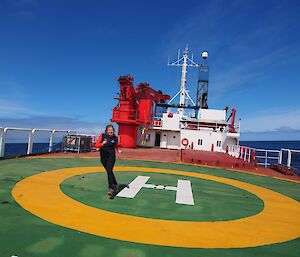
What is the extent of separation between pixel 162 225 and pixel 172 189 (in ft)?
8.74

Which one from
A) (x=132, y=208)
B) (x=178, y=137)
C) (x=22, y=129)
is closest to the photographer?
(x=132, y=208)

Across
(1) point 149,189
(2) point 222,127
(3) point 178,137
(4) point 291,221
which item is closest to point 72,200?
(1) point 149,189

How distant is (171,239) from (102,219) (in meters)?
1.19

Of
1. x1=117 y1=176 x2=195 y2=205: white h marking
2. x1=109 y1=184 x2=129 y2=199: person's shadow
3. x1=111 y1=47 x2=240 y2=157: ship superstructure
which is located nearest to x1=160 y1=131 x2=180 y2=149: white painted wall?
x1=111 y1=47 x2=240 y2=157: ship superstructure

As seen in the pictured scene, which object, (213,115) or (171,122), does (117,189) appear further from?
(213,115)

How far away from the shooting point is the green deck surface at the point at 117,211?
2951 mm

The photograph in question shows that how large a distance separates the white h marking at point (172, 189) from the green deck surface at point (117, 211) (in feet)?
0.52

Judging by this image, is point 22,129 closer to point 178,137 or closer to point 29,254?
point 29,254

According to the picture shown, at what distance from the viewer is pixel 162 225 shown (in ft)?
12.8

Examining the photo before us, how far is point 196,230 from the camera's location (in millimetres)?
3791

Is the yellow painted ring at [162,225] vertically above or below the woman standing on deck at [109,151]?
below

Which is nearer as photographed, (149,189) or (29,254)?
(29,254)

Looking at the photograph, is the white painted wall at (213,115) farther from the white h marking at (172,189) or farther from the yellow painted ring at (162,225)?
the yellow painted ring at (162,225)

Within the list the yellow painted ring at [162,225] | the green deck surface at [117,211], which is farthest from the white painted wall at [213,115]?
the yellow painted ring at [162,225]
